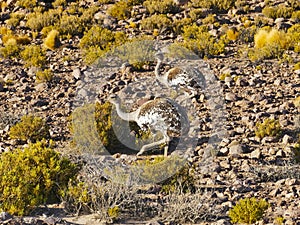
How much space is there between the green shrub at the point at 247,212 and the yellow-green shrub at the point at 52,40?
9.28 m

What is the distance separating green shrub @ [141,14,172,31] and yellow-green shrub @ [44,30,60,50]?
93.6 inches

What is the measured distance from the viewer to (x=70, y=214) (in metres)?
7.89

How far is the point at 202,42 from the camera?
15148 mm

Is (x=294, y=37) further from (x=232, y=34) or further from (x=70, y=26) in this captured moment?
(x=70, y=26)

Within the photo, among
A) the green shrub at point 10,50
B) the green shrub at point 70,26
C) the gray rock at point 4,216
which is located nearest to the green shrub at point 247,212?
the gray rock at point 4,216

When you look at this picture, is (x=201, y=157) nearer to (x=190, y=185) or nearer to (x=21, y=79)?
(x=190, y=185)

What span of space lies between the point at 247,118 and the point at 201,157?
72.1 inches

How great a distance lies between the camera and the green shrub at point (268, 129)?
10734mm

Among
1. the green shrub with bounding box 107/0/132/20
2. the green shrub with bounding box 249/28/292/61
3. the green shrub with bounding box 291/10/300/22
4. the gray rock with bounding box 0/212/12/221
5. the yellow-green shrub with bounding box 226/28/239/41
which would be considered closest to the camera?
the gray rock with bounding box 0/212/12/221

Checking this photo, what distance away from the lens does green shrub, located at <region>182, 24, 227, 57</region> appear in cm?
1498

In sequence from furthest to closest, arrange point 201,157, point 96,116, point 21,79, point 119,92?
1. point 21,79
2. point 119,92
3. point 96,116
4. point 201,157

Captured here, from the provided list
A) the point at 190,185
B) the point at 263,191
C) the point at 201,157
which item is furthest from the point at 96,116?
the point at 263,191

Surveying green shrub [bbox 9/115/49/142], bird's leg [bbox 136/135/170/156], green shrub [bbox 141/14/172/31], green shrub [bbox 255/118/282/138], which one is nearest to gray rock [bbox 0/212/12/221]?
bird's leg [bbox 136/135/170/156]

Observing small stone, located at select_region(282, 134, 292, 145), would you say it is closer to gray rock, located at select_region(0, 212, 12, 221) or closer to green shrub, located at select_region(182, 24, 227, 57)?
green shrub, located at select_region(182, 24, 227, 57)
